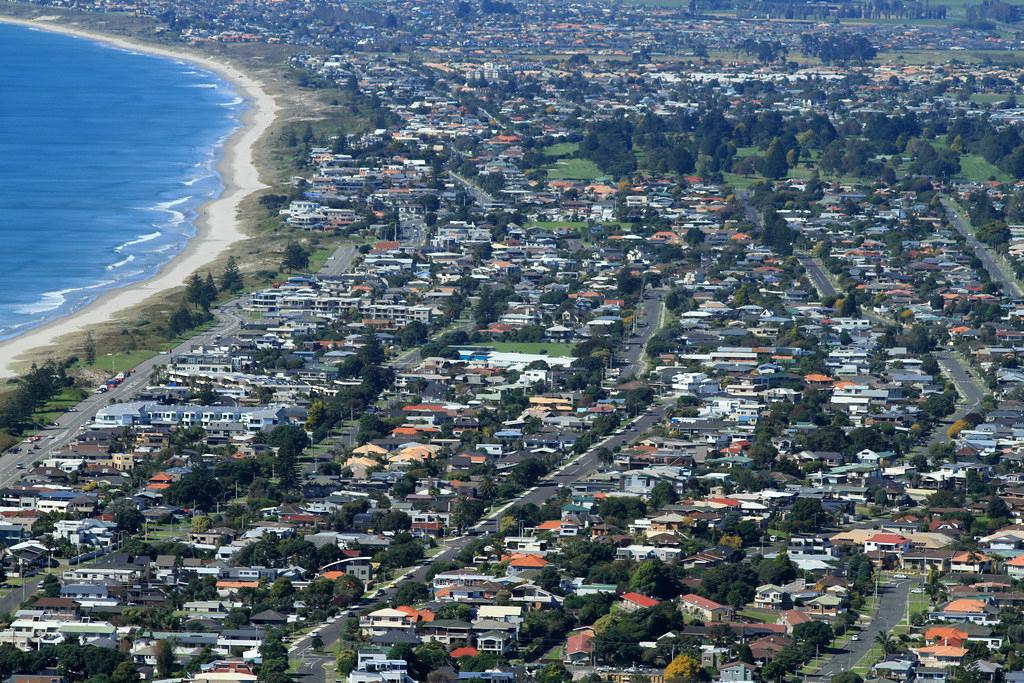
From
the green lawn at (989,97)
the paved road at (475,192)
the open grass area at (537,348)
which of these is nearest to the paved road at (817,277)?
the open grass area at (537,348)

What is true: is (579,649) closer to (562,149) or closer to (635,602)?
(635,602)

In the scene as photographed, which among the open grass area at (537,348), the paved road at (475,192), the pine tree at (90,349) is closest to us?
the pine tree at (90,349)

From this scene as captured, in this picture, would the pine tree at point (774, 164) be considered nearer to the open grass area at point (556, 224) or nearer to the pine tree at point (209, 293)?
the open grass area at point (556, 224)

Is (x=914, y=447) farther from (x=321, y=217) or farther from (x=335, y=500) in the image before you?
(x=321, y=217)

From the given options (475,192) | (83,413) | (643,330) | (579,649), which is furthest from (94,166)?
(579,649)

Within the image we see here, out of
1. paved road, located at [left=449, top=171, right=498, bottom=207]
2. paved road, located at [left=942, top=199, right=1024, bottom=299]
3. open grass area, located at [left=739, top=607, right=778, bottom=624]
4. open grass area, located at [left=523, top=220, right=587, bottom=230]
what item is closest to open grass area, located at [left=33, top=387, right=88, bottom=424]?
open grass area, located at [left=739, top=607, right=778, bottom=624]

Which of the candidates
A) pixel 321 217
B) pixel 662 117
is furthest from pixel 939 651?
pixel 662 117
